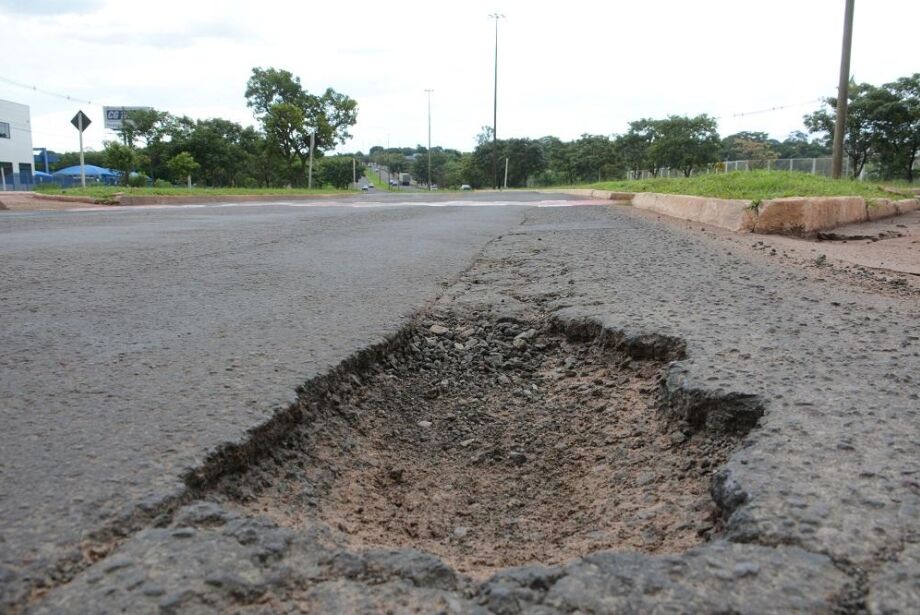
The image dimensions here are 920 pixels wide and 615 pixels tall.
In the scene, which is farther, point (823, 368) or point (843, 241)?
point (843, 241)

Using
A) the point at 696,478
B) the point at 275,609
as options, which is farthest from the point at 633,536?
the point at 275,609

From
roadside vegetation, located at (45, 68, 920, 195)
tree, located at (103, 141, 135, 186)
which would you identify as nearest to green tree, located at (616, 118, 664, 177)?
roadside vegetation, located at (45, 68, 920, 195)

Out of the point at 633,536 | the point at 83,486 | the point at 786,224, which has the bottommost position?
the point at 633,536

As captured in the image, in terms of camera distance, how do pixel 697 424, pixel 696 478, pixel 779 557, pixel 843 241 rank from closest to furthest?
pixel 779 557, pixel 696 478, pixel 697 424, pixel 843 241

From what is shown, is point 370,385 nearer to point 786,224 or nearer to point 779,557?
point 779,557

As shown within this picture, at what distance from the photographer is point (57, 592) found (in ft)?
3.49

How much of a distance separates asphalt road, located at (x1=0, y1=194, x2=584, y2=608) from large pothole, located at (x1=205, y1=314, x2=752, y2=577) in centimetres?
19

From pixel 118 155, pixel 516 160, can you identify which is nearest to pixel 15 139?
pixel 118 155

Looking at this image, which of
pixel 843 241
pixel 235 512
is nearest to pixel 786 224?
pixel 843 241

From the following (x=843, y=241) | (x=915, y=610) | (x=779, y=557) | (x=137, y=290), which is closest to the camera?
(x=915, y=610)

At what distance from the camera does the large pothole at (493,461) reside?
4.81ft

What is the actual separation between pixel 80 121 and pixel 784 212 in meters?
21.3

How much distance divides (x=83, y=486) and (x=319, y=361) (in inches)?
39.7

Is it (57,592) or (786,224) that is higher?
(786,224)
